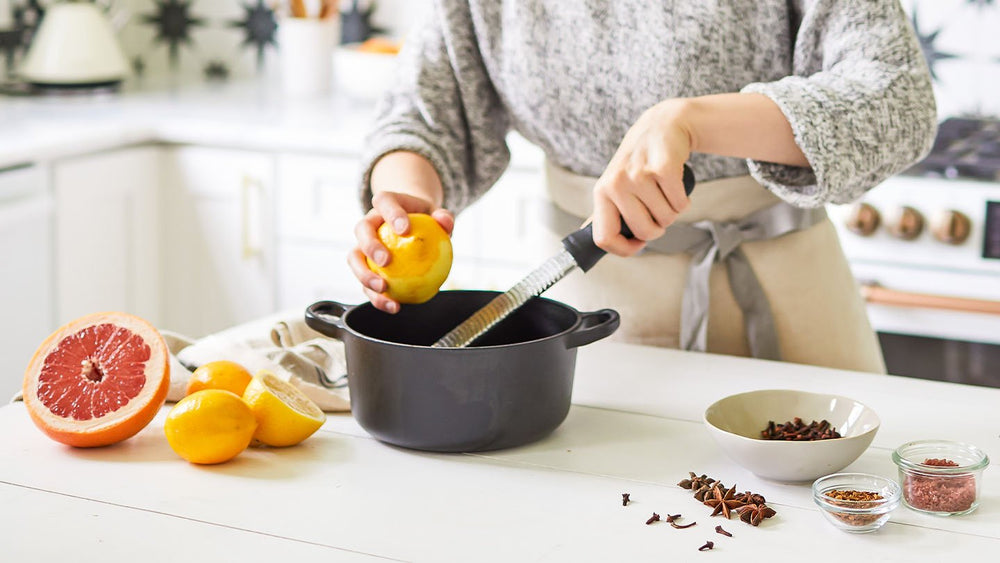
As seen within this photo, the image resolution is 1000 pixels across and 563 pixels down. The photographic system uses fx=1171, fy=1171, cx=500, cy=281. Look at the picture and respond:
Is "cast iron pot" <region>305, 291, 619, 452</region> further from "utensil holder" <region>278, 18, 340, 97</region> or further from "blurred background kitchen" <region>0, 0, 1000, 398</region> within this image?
"utensil holder" <region>278, 18, 340, 97</region>

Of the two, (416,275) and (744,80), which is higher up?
(744,80)

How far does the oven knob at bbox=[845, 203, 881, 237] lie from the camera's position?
2068 millimetres

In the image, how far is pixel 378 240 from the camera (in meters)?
1.07

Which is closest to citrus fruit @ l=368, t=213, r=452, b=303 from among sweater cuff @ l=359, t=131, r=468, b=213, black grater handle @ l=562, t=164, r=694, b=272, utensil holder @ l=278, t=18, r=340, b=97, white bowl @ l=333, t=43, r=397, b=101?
black grater handle @ l=562, t=164, r=694, b=272

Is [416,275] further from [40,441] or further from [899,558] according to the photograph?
[899,558]

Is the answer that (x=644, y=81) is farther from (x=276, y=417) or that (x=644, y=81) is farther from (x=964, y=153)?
(x=964, y=153)

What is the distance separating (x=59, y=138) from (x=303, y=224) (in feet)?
1.59

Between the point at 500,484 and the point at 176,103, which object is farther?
the point at 176,103

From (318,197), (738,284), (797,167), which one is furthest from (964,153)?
(318,197)

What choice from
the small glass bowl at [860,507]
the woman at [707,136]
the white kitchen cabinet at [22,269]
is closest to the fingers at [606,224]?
the woman at [707,136]

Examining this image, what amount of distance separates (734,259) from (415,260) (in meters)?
0.48

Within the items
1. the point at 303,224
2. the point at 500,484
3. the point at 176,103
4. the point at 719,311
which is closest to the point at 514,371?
the point at 500,484

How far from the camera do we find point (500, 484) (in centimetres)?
93

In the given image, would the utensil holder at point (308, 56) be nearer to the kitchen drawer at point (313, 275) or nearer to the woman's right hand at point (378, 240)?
the kitchen drawer at point (313, 275)
